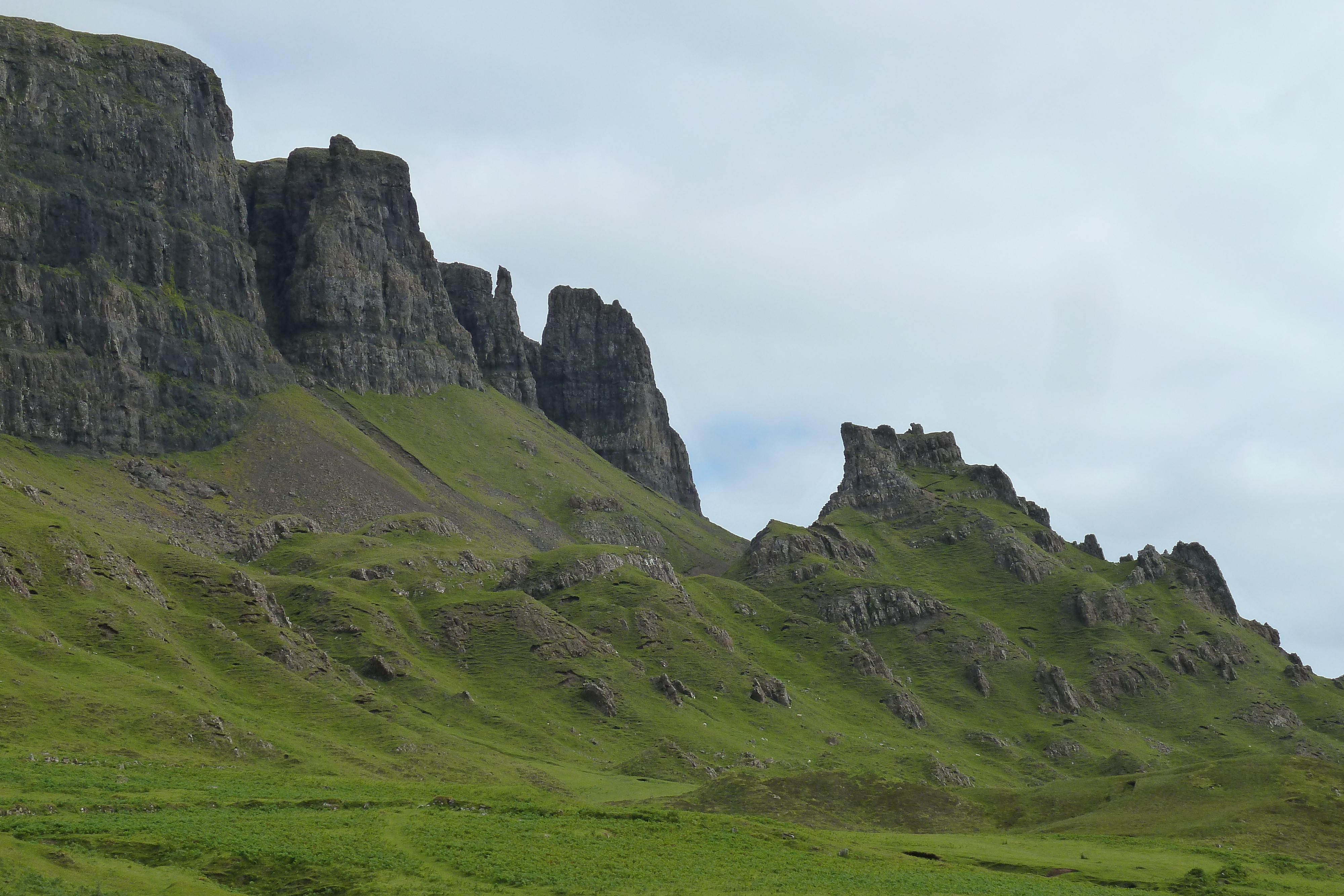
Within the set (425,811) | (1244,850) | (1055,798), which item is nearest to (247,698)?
(425,811)

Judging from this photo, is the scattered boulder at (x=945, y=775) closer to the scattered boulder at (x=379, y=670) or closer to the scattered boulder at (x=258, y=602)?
the scattered boulder at (x=379, y=670)

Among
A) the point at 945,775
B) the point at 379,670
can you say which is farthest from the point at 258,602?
the point at 945,775

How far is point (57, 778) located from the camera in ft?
291

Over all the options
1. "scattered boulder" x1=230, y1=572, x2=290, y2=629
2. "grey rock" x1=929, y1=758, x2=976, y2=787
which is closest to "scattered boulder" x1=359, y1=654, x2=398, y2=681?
"scattered boulder" x1=230, y1=572, x2=290, y2=629

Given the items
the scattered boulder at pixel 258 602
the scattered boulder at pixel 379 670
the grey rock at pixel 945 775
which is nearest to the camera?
the grey rock at pixel 945 775

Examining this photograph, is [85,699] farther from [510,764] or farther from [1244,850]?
[1244,850]

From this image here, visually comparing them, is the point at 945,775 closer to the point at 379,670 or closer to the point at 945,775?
the point at 945,775

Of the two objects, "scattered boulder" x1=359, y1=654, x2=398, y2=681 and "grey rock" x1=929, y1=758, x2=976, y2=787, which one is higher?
"grey rock" x1=929, y1=758, x2=976, y2=787

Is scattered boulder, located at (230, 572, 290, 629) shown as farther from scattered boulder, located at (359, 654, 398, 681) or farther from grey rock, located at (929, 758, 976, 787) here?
grey rock, located at (929, 758, 976, 787)

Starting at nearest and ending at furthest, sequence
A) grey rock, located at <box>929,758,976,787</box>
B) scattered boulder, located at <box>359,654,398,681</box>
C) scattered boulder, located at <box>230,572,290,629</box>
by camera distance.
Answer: grey rock, located at <box>929,758,976,787</box>, scattered boulder, located at <box>230,572,290,629</box>, scattered boulder, located at <box>359,654,398,681</box>

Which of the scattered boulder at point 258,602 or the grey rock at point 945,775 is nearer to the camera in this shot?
the grey rock at point 945,775

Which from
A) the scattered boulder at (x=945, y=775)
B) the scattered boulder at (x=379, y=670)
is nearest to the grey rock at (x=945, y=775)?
the scattered boulder at (x=945, y=775)

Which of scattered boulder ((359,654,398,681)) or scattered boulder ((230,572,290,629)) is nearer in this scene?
scattered boulder ((230,572,290,629))

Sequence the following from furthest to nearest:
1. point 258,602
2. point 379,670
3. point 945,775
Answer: point 379,670
point 258,602
point 945,775
